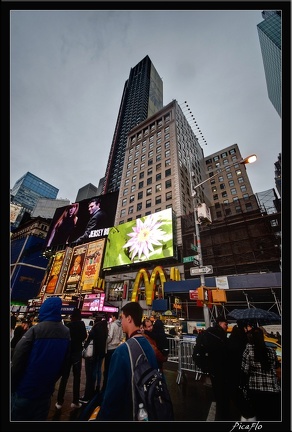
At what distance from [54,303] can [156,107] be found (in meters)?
104

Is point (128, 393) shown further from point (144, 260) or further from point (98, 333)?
point (144, 260)

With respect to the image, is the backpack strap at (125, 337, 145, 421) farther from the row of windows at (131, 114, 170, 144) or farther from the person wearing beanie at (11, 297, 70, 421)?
the row of windows at (131, 114, 170, 144)

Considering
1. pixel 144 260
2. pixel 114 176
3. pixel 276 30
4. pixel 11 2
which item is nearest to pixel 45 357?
pixel 11 2

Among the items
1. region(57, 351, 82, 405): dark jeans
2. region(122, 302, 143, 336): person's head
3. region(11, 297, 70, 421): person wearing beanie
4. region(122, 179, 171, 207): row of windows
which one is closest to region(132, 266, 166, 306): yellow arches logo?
region(122, 179, 171, 207): row of windows

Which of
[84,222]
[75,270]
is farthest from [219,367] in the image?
[84,222]

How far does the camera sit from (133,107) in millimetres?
90812

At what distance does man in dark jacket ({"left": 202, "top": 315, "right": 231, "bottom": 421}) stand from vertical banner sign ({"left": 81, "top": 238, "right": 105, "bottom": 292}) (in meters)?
30.4

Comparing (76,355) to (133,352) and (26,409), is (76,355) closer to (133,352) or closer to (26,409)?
(26,409)

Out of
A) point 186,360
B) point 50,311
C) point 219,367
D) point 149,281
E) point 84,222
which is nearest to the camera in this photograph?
point 50,311

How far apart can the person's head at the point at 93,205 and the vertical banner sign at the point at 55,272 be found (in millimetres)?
11623

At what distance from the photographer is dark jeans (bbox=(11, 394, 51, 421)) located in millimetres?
2572

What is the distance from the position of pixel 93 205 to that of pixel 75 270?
627 inches

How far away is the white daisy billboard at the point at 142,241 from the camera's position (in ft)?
87.1
